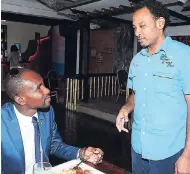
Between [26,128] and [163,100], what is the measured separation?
86 centimetres

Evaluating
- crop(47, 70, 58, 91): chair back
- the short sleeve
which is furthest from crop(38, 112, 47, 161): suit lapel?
crop(47, 70, 58, 91): chair back

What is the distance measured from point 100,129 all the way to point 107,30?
514 cm

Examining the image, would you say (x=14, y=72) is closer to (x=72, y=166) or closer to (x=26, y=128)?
(x=26, y=128)

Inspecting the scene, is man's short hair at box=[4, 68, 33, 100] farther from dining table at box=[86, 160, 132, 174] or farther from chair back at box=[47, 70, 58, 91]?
chair back at box=[47, 70, 58, 91]

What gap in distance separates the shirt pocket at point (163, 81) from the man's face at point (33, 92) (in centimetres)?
70

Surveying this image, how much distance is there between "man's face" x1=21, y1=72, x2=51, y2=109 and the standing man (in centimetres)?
65

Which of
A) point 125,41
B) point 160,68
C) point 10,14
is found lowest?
point 160,68

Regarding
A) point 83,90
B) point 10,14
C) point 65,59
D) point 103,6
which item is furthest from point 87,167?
point 65,59

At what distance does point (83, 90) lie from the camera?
6.92 meters

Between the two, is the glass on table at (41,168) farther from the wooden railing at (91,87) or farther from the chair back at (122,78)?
the chair back at (122,78)

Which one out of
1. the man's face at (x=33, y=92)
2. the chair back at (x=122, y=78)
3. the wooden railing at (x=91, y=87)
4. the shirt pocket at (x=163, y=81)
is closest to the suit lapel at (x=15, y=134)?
the man's face at (x=33, y=92)

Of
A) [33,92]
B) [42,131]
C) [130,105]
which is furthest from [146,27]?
[42,131]

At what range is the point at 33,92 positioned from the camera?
4.68ft

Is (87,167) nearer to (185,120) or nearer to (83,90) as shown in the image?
(185,120)
